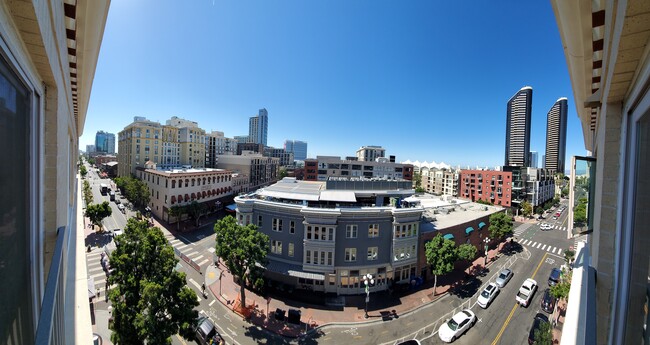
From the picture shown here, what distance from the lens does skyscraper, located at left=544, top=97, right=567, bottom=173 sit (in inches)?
4550

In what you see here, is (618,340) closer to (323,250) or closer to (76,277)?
(76,277)

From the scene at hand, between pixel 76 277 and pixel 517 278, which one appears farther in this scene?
pixel 517 278

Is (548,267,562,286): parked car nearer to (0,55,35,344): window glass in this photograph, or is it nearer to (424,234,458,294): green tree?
(424,234,458,294): green tree

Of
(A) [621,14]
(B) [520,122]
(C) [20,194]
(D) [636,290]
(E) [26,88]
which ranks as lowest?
(D) [636,290]

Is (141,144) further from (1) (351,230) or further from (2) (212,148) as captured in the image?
(1) (351,230)

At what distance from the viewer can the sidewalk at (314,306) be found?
16.9 metres

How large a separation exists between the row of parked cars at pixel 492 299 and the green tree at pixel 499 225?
5039mm

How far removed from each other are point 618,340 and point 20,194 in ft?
18.7

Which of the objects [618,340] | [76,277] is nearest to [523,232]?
[618,340]

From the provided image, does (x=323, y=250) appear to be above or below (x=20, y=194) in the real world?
below

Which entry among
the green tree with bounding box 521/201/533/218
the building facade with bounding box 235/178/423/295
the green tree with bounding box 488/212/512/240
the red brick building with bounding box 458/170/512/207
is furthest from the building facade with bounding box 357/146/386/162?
the building facade with bounding box 235/178/423/295

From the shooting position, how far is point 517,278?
2545 cm

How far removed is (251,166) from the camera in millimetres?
60094

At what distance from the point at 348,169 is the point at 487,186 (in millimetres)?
35610
